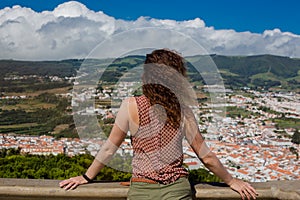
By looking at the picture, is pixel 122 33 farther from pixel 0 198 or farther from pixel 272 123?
pixel 272 123

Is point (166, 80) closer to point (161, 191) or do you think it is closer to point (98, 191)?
point (161, 191)

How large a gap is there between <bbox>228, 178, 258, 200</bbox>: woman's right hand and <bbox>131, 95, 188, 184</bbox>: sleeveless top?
0.36 meters

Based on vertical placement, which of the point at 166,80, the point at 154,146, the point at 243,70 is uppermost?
the point at 243,70

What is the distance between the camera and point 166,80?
2025 mm

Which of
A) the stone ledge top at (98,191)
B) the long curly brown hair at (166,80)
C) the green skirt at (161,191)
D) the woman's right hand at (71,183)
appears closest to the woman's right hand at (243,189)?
the stone ledge top at (98,191)

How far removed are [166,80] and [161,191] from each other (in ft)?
2.10

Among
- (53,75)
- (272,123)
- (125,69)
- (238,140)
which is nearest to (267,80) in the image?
(272,123)

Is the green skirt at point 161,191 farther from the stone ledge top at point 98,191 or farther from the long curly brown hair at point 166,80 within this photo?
the long curly brown hair at point 166,80

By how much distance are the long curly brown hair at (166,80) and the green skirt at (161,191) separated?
0.35 metres

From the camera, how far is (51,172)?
3.82m

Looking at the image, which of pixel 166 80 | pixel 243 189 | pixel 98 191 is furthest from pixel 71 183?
pixel 243 189

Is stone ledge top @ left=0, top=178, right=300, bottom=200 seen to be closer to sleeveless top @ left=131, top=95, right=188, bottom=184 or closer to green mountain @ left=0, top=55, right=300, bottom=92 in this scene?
sleeveless top @ left=131, top=95, right=188, bottom=184

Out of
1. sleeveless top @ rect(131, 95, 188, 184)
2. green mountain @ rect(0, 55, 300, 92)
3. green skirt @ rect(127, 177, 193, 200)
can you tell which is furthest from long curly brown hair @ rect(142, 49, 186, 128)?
green mountain @ rect(0, 55, 300, 92)

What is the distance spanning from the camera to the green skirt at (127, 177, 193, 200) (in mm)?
2025
